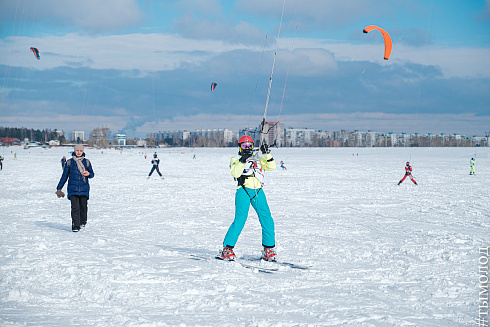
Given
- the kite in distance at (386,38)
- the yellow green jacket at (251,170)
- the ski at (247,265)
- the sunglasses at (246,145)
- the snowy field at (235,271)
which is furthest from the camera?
the kite in distance at (386,38)

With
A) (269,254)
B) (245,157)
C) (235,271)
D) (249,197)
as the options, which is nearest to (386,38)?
(245,157)

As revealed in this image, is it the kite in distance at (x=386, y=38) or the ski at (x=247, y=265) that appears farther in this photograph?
the kite in distance at (x=386, y=38)

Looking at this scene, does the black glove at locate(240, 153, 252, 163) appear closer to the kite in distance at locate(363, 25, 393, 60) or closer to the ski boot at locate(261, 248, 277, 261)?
the ski boot at locate(261, 248, 277, 261)

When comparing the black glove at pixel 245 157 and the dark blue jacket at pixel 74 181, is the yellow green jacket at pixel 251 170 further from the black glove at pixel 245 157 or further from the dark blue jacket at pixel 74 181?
the dark blue jacket at pixel 74 181

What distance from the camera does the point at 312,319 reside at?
12.6 feet

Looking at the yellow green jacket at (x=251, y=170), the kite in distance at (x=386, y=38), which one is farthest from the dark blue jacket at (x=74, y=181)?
the kite in distance at (x=386, y=38)

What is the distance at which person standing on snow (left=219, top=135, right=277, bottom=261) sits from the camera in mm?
5855

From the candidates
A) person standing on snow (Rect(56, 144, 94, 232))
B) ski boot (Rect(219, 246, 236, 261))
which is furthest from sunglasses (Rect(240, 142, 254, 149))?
person standing on snow (Rect(56, 144, 94, 232))

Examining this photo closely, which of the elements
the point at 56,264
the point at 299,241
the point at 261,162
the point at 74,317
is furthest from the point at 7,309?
the point at 299,241

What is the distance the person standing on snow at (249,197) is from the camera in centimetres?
586

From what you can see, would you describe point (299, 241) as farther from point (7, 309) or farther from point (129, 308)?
point (7, 309)

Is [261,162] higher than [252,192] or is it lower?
higher

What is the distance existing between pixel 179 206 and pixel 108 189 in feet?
19.9

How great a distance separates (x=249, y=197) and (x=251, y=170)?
376 mm
